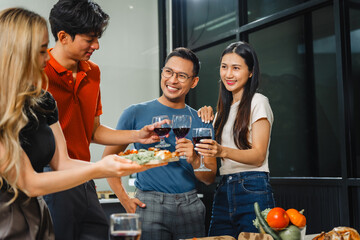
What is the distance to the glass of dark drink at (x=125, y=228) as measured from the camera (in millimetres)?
1058

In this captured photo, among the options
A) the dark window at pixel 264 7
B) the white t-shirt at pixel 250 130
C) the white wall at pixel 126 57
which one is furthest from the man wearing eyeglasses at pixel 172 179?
the white wall at pixel 126 57

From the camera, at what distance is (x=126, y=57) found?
16.6 feet

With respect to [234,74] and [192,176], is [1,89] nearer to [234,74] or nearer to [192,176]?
[192,176]

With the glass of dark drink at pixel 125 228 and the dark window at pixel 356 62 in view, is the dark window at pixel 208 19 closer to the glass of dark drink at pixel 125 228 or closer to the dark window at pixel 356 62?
the dark window at pixel 356 62

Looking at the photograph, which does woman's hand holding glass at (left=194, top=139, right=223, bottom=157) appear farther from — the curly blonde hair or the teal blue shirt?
the curly blonde hair

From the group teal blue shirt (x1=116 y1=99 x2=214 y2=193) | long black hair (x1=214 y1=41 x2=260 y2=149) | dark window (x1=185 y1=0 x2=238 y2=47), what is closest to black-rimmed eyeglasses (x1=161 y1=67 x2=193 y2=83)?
teal blue shirt (x1=116 y1=99 x2=214 y2=193)

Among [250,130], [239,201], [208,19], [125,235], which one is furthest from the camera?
[208,19]

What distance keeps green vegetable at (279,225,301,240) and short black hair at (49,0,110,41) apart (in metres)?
1.34

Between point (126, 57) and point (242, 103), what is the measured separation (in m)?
2.94

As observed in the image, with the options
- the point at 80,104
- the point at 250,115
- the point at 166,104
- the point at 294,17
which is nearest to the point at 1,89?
the point at 80,104

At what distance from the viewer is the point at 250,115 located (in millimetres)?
2326

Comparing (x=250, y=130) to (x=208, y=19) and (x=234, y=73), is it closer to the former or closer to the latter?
(x=234, y=73)

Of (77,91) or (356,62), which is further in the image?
(356,62)

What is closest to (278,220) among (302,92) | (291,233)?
(291,233)
